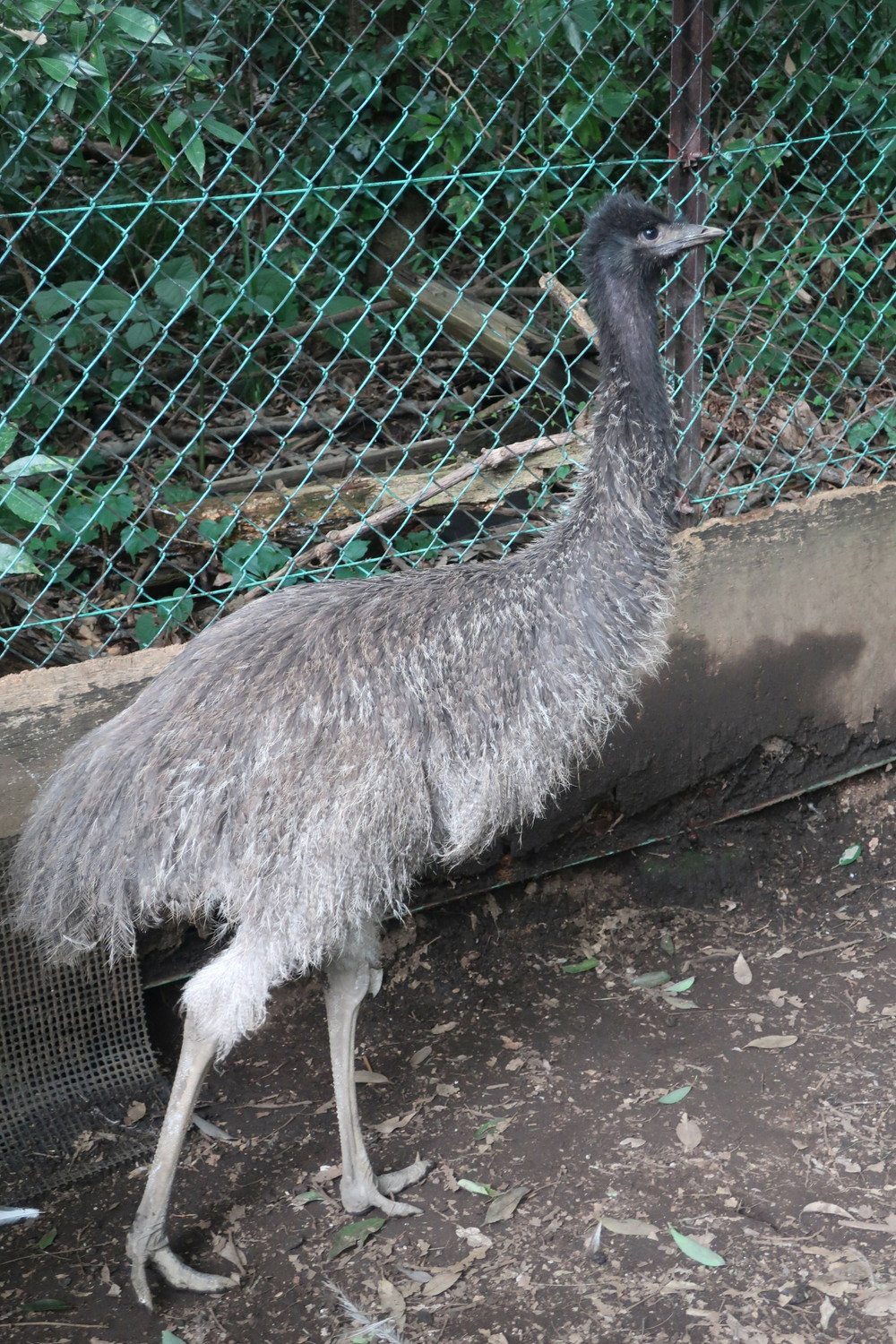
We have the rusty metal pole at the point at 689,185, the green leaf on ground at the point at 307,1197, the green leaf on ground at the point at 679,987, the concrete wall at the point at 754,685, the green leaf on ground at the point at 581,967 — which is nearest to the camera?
the green leaf on ground at the point at 307,1197

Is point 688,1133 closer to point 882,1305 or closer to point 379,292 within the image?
point 882,1305

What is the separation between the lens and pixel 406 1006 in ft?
11.9

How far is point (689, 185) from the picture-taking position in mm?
3555

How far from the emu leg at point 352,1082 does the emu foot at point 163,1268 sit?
0.34 meters

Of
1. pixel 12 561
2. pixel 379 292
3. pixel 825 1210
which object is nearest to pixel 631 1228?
pixel 825 1210

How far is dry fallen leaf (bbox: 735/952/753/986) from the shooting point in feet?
11.8

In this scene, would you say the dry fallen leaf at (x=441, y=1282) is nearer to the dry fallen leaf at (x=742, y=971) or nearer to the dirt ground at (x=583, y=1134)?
the dirt ground at (x=583, y=1134)

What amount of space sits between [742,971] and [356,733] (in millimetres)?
1675

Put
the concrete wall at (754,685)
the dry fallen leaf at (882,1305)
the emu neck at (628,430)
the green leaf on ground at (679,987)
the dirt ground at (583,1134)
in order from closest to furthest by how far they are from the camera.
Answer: the dry fallen leaf at (882,1305), the dirt ground at (583,1134), the emu neck at (628,430), the green leaf on ground at (679,987), the concrete wall at (754,685)

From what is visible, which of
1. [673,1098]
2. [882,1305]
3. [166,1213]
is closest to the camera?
[882,1305]

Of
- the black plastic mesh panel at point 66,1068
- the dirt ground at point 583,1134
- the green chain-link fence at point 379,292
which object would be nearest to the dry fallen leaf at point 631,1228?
the dirt ground at point 583,1134

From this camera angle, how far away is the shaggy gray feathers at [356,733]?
8.21 feet

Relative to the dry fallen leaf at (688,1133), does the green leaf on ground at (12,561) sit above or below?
above

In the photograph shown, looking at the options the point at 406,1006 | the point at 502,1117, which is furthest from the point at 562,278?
the point at 502,1117
